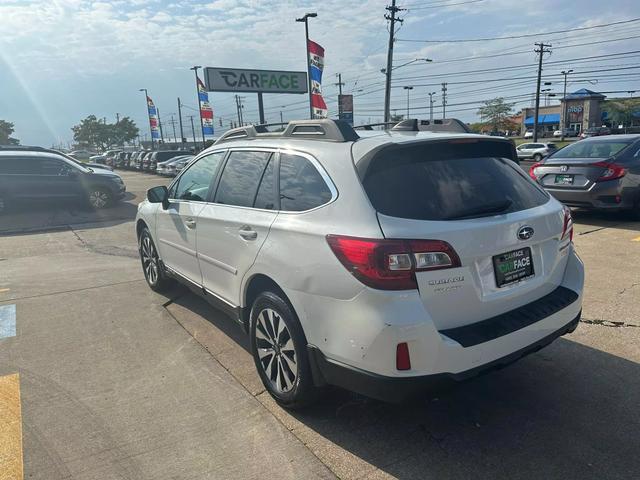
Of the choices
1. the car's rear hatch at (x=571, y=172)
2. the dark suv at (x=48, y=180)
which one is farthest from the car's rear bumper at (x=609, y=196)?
the dark suv at (x=48, y=180)

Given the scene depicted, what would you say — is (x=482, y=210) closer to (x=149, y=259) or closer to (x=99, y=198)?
(x=149, y=259)

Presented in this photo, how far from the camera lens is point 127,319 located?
489 centimetres

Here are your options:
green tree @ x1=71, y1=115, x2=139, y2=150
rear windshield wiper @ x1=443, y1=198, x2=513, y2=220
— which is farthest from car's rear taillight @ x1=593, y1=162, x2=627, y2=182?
green tree @ x1=71, y1=115, x2=139, y2=150

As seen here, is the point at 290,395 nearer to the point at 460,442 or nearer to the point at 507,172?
the point at 460,442

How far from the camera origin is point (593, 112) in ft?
274

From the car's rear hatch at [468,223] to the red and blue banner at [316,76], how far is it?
47.5ft

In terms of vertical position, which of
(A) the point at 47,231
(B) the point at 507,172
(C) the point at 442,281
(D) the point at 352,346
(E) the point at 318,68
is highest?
(E) the point at 318,68

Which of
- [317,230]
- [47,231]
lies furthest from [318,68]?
[317,230]

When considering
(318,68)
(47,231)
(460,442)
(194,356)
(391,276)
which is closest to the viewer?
(391,276)

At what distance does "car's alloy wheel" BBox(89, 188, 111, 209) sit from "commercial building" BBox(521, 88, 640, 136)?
88.0 m

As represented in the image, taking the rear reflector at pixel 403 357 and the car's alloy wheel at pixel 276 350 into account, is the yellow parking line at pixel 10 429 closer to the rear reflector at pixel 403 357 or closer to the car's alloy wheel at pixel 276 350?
the car's alloy wheel at pixel 276 350

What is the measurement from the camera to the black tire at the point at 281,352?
9.27ft

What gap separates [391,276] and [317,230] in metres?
0.55

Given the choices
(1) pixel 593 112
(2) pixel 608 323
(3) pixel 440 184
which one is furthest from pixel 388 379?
(1) pixel 593 112
